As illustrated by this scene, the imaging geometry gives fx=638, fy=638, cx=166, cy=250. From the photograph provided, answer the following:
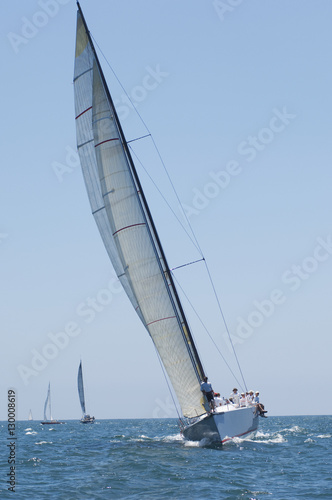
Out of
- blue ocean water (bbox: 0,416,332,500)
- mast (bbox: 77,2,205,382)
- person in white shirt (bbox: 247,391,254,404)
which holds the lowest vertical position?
blue ocean water (bbox: 0,416,332,500)

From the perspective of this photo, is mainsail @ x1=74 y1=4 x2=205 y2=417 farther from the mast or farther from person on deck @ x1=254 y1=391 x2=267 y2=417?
person on deck @ x1=254 y1=391 x2=267 y2=417

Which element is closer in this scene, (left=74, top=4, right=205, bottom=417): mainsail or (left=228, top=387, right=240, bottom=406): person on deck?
(left=74, top=4, right=205, bottom=417): mainsail

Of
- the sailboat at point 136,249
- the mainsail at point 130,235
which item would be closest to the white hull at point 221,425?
the sailboat at point 136,249

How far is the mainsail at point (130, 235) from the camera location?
21844 mm

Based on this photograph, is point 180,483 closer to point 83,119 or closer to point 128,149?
point 128,149

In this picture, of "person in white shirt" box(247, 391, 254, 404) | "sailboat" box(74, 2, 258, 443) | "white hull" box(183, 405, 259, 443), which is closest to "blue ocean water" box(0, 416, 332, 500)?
"white hull" box(183, 405, 259, 443)

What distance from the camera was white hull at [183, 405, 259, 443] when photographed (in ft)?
66.5

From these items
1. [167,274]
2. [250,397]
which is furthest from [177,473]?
[250,397]

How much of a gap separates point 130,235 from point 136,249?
1.74 ft

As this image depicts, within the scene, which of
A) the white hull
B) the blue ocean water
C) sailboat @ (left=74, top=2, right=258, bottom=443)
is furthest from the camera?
sailboat @ (left=74, top=2, right=258, bottom=443)

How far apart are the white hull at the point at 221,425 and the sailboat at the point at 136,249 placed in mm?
41

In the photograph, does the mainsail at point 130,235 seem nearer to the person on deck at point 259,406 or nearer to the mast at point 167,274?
the mast at point 167,274

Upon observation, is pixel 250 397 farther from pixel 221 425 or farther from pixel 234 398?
pixel 221 425

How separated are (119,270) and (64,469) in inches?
292
